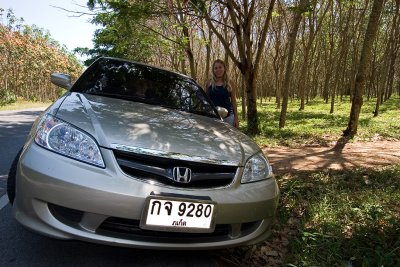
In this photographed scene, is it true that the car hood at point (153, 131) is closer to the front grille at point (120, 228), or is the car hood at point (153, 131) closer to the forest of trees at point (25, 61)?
the front grille at point (120, 228)

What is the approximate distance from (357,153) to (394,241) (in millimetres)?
4248

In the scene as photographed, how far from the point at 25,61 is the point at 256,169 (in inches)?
1651

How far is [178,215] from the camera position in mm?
2113

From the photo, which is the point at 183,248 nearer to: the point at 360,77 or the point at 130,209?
the point at 130,209

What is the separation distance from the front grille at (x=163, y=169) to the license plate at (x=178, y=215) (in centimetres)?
11

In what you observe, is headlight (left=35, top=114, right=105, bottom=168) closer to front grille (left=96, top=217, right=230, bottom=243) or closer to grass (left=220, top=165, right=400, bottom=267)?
front grille (left=96, top=217, right=230, bottom=243)

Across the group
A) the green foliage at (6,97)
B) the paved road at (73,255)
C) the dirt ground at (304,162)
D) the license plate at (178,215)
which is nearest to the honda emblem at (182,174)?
the license plate at (178,215)

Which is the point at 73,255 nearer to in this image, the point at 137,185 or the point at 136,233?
the point at 136,233

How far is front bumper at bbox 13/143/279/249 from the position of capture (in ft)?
6.65

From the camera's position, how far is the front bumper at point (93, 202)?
6.65ft

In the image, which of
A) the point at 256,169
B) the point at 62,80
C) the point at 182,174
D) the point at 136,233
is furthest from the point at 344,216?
the point at 62,80

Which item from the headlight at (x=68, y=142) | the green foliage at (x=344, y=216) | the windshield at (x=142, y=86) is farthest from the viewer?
the windshield at (x=142, y=86)

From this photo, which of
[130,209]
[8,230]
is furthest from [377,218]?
[8,230]

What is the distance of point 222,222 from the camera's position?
2.24 meters
